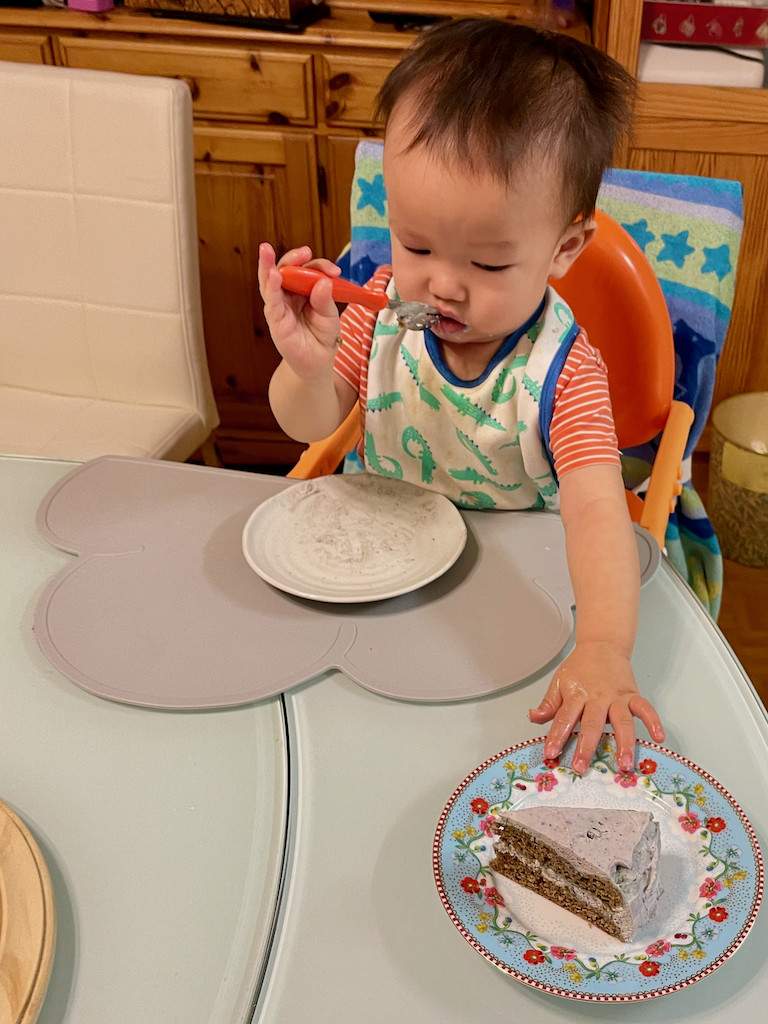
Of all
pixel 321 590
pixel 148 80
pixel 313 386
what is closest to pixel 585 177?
pixel 313 386

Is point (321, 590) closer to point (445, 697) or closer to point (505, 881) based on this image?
point (445, 697)

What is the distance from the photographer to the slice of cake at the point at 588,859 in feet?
1.85

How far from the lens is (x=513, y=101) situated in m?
0.81

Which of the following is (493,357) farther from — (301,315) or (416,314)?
(301,315)

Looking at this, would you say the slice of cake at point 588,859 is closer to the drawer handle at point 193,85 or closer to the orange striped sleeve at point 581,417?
the orange striped sleeve at point 581,417

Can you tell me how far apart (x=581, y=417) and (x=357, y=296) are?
268 mm

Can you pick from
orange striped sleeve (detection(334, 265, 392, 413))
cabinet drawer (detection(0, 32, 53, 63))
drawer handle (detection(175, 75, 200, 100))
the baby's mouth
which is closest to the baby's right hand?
the baby's mouth

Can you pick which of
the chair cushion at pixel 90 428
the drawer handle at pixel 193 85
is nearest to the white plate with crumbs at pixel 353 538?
the chair cushion at pixel 90 428

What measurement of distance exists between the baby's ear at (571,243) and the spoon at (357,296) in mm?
135

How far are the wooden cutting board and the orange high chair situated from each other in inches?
23.2

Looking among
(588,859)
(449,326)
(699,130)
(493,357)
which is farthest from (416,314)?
(699,130)

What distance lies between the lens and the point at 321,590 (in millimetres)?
842

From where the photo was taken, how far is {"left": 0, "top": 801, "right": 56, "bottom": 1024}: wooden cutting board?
536 millimetres

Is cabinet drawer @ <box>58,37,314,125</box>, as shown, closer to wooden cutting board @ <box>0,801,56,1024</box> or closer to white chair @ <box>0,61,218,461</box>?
white chair @ <box>0,61,218,461</box>
